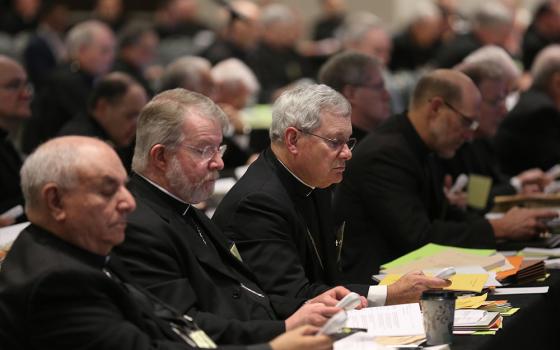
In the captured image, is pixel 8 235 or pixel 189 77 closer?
pixel 8 235

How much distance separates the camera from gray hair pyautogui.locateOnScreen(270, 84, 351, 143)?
12.5 feet

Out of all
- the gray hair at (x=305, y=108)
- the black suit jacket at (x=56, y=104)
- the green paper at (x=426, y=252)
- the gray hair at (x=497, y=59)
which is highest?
the gray hair at (x=497, y=59)

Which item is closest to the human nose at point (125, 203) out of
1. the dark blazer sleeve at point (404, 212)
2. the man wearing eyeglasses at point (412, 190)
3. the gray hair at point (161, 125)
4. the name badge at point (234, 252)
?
the gray hair at point (161, 125)

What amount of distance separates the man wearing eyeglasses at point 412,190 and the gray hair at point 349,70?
0.68 meters

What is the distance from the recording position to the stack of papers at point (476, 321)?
3.25m

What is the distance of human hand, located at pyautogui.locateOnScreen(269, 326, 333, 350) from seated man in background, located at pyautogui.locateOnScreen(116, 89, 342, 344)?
0.32 m

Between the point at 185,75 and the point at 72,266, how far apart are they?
4.38 meters

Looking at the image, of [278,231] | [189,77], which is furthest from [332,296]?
[189,77]

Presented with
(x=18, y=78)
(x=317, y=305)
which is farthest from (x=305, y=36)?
(x=317, y=305)

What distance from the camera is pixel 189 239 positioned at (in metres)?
3.33

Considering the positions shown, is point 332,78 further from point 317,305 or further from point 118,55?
point 118,55

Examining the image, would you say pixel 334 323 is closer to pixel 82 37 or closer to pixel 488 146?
pixel 488 146

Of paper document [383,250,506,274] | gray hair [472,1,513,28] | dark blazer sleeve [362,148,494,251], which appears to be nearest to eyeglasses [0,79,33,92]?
dark blazer sleeve [362,148,494,251]

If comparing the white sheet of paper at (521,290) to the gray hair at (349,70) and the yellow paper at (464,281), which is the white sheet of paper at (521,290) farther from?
the gray hair at (349,70)
